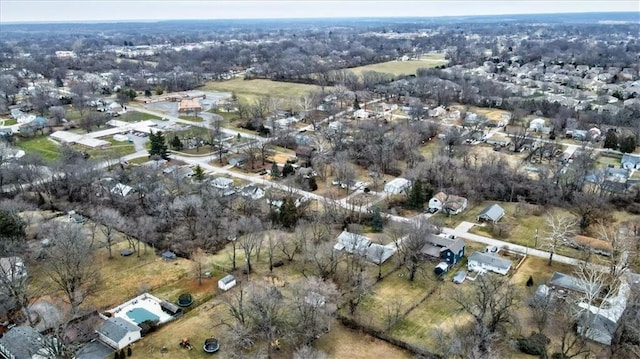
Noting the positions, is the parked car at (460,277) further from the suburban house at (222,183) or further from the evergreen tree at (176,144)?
the evergreen tree at (176,144)

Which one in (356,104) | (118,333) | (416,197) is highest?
(118,333)

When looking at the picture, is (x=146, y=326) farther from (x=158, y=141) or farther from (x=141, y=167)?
(x=158, y=141)

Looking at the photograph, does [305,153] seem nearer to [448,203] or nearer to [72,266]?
[448,203]

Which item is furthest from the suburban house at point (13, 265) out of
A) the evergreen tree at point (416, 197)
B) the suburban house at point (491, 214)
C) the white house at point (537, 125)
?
the white house at point (537, 125)

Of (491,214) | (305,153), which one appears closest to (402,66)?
(305,153)

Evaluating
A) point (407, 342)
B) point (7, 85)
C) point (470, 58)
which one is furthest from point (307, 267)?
point (470, 58)

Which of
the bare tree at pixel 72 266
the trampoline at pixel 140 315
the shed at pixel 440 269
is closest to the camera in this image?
the trampoline at pixel 140 315
